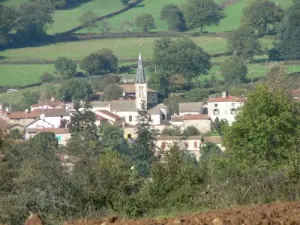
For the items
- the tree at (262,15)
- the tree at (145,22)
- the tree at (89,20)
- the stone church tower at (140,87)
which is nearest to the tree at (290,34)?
the tree at (262,15)

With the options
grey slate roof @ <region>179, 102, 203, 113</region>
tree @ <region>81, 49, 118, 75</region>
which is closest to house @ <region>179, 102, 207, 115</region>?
grey slate roof @ <region>179, 102, 203, 113</region>

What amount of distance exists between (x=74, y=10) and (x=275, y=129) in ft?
245

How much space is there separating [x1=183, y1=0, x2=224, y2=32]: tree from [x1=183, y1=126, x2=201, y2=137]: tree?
1341 inches

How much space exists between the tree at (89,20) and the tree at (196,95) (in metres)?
18.3

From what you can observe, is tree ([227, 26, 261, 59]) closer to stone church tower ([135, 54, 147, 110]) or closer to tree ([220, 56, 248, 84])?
tree ([220, 56, 248, 84])

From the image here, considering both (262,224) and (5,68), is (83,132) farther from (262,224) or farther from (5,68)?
(262,224)

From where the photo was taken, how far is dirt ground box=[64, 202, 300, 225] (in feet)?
28.0

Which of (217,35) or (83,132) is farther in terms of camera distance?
(217,35)

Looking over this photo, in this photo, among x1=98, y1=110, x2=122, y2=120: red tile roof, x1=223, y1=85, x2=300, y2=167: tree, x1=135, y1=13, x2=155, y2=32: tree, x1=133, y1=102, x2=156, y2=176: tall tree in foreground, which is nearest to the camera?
x1=223, y1=85, x2=300, y2=167: tree

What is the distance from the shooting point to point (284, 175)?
12.4 meters

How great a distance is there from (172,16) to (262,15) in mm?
6739

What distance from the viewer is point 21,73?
75.8 m

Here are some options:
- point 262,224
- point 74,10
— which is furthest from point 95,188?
point 74,10

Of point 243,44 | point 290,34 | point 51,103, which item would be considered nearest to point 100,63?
point 243,44
